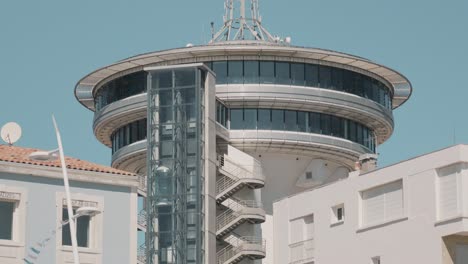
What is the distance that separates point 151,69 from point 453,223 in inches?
1693

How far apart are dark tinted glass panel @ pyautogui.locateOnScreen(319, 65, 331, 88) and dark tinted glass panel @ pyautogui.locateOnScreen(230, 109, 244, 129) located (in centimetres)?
616

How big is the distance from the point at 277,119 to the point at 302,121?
6.06ft

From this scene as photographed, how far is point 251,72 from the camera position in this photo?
112875 millimetres

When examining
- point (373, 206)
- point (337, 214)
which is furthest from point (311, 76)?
point (373, 206)

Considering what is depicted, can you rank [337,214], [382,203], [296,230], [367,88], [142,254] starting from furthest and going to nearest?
[367,88], [142,254], [296,230], [337,214], [382,203]

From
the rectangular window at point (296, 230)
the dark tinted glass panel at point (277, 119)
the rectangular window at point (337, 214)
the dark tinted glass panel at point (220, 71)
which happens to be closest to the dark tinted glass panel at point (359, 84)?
the dark tinted glass panel at point (277, 119)

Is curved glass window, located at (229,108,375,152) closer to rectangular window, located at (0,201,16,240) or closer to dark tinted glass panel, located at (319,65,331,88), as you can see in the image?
dark tinted glass panel, located at (319,65,331,88)

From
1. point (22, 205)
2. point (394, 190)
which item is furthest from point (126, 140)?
point (22, 205)

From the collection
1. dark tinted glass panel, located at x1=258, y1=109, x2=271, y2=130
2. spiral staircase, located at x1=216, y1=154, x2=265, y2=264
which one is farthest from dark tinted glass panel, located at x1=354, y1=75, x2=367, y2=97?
spiral staircase, located at x1=216, y1=154, x2=265, y2=264

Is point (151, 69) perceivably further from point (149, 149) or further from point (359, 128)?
point (359, 128)

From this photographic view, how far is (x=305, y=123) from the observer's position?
4478 inches

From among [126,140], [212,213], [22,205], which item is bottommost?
[22,205]

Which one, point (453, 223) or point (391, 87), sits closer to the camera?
point (453, 223)

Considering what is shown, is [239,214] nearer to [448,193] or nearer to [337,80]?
[337,80]
